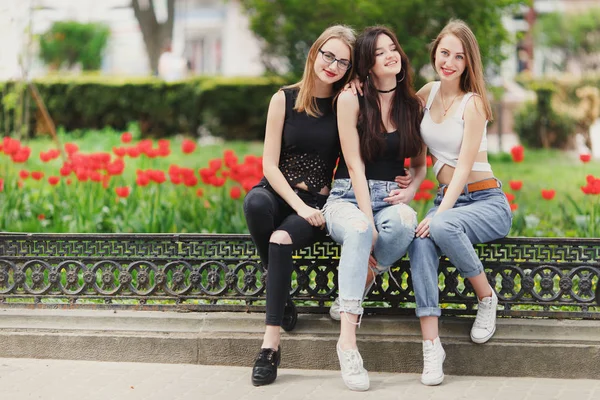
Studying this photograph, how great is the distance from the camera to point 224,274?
5.14 meters

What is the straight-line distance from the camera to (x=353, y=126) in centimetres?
486

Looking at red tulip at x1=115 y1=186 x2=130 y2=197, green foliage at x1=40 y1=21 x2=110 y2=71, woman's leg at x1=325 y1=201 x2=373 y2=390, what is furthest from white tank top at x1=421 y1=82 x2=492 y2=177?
green foliage at x1=40 y1=21 x2=110 y2=71

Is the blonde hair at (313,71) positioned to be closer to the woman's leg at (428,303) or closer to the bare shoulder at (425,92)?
the bare shoulder at (425,92)

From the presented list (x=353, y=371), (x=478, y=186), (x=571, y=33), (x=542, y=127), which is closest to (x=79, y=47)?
(x=571, y=33)

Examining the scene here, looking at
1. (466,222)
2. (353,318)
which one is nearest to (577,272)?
(466,222)

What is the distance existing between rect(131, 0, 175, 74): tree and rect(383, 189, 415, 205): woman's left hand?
1729 centimetres

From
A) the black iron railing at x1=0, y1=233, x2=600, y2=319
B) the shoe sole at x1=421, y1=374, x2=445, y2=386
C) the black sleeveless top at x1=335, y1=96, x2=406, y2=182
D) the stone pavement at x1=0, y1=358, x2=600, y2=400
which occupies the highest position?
the black sleeveless top at x1=335, y1=96, x2=406, y2=182

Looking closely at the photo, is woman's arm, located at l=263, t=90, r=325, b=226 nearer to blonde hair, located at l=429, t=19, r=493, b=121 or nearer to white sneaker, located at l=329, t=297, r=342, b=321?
white sneaker, located at l=329, t=297, r=342, b=321

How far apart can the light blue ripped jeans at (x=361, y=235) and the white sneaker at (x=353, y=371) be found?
200mm

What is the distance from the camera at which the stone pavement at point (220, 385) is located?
178 inches

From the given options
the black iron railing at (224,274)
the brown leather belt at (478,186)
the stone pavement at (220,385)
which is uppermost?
the brown leather belt at (478,186)

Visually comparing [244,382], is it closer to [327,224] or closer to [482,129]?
[327,224]

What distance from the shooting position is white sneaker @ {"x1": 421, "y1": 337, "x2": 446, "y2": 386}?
182 inches

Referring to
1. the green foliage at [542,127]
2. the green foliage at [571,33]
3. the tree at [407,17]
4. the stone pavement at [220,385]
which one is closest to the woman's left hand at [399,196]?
the stone pavement at [220,385]
